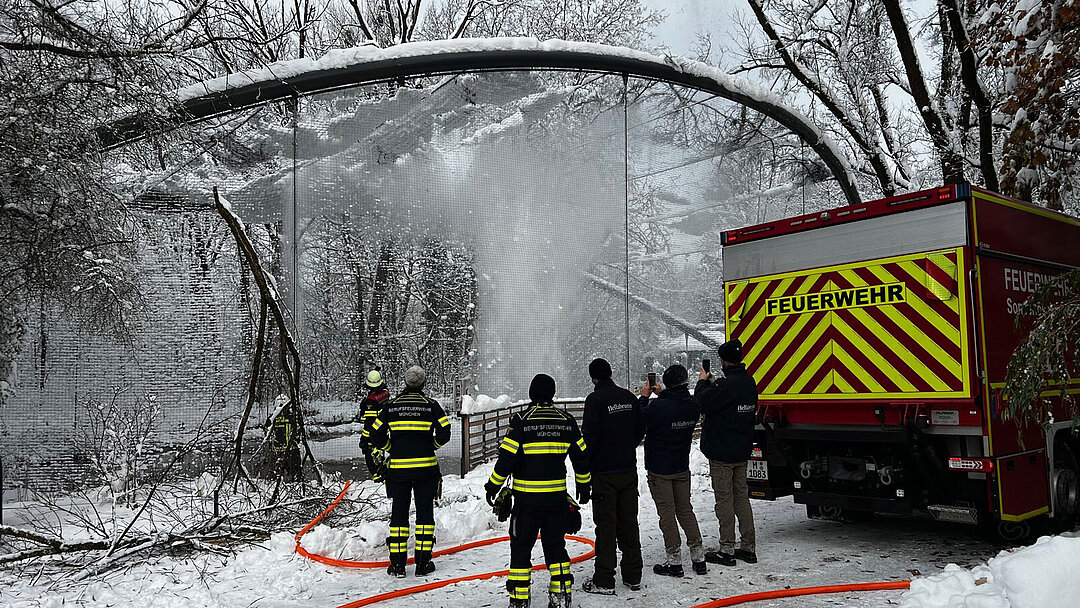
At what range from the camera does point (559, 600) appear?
5.74 m

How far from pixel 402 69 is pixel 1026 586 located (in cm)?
920

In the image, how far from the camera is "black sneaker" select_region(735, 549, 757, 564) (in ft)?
23.1

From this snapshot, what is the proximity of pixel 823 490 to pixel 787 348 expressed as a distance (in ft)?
4.56

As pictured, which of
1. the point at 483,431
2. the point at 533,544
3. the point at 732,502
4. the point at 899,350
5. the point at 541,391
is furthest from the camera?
the point at 483,431

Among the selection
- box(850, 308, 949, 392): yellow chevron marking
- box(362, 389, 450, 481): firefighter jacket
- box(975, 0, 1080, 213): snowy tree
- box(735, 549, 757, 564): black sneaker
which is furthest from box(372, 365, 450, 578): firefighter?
box(975, 0, 1080, 213): snowy tree

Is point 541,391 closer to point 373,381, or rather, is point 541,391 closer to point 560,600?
point 560,600

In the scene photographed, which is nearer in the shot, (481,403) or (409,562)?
(409,562)

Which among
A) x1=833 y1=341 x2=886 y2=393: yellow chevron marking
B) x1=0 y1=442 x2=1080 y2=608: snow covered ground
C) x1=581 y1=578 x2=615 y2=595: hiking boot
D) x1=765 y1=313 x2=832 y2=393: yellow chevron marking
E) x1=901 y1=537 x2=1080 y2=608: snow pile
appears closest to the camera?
x1=901 y1=537 x2=1080 y2=608: snow pile

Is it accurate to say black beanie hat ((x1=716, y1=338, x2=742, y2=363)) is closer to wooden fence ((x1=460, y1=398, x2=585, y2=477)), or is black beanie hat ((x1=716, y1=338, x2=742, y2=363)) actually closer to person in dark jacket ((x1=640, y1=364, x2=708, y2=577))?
person in dark jacket ((x1=640, y1=364, x2=708, y2=577))

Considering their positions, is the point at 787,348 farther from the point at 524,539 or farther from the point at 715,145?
the point at 715,145

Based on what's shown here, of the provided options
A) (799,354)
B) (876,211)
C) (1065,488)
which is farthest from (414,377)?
(1065,488)

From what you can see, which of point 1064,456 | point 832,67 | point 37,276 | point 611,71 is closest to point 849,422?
point 1064,456

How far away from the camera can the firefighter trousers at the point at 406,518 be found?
267 inches

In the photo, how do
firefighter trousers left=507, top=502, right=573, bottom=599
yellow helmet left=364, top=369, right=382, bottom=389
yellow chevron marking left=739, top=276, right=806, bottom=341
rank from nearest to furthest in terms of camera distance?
firefighter trousers left=507, top=502, right=573, bottom=599 → yellow chevron marking left=739, top=276, right=806, bottom=341 → yellow helmet left=364, top=369, right=382, bottom=389
